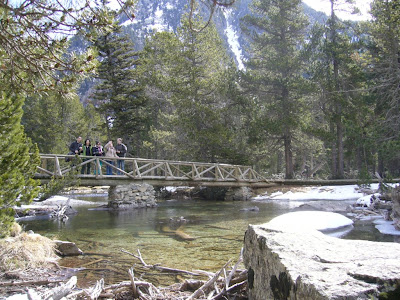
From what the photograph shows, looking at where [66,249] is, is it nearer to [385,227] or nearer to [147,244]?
[147,244]

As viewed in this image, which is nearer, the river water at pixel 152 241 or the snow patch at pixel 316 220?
the river water at pixel 152 241

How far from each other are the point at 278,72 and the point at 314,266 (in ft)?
68.7

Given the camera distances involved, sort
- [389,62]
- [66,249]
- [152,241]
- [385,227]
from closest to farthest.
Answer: [66,249]
[152,241]
[385,227]
[389,62]

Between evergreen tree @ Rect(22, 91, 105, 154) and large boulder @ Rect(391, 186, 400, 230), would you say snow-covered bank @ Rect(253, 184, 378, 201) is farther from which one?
evergreen tree @ Rect(22, 91, 105, 154)

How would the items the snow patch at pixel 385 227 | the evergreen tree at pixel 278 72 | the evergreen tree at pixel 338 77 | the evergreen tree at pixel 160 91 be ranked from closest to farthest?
the snow patch at pixel 385 227 → the evergreen tree at pixel 338 77 → the evergreen tree at pixel 278 72 → the evergreen tree at pixel 160 91

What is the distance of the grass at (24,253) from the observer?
450cm

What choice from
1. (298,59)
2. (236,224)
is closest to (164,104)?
(298,59)

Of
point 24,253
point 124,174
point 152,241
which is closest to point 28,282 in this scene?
point 24,253

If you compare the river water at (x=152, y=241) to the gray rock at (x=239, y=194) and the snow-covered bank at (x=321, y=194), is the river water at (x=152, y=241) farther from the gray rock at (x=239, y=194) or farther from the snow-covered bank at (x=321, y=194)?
the gray rock at (x=239, y=194)

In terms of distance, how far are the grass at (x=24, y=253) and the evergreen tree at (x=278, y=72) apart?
16021 millimetres

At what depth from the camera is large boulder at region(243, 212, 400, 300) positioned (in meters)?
1.51

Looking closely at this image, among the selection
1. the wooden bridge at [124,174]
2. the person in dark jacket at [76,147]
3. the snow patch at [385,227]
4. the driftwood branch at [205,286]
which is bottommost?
the snow patch at [385,227]

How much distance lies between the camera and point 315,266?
1860 millimetres

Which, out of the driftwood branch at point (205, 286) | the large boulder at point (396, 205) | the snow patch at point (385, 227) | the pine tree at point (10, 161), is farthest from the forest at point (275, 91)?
the driftwood branch at point (205, 286)
